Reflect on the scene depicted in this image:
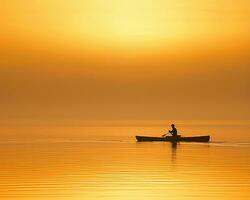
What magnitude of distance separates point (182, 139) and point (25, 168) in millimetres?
23703

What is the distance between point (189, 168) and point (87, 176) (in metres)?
7.03

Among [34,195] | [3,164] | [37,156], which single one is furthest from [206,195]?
[37,156]

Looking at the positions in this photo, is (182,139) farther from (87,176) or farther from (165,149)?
(87,176)

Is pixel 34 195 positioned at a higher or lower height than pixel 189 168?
lower

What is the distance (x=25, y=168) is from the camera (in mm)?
39281

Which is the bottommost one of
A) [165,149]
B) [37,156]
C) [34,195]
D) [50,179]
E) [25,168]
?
[34,195]

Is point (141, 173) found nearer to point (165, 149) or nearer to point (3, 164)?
point (3, 164)

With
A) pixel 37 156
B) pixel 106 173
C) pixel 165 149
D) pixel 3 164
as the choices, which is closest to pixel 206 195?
pixel 106 173

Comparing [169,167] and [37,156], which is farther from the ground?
[37,156]

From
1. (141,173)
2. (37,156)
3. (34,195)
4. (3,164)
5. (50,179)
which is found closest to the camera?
(34,195)

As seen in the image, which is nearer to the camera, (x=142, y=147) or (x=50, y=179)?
(x=50, y=179)

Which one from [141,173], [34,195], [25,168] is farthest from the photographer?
[25,168]

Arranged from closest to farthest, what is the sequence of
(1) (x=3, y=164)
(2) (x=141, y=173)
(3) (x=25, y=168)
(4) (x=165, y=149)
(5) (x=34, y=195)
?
(5) (x=34, y=195) → (2) (x=141, y=173) → (3) (x=25, y=168) → (1) (x=3, y=164) → (4) (x=165, y=149)

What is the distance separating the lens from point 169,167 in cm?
Answer: 4059
